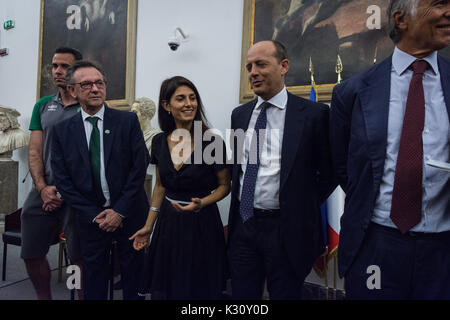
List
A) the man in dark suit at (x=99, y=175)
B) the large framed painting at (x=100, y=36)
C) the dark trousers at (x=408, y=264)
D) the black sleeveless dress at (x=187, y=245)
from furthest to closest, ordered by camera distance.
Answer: the large framed painting at (x=100, y=36)
the man in dark suit at (x=99, y=175)
the black sleeveless dress at (x=187, y=245)
the dark trousers at (x=408, y=264)

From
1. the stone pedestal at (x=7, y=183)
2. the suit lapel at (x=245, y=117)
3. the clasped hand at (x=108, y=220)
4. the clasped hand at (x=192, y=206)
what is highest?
the suit lapel at (x=245, y=117)

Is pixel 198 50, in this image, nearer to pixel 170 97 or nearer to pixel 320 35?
pixel 320 35

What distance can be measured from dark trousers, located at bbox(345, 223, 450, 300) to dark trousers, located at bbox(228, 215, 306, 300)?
1.55 feet

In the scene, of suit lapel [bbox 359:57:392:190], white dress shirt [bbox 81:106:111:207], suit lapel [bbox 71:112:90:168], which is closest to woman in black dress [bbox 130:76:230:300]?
white dress shirt [bbox 81:106:111:207]

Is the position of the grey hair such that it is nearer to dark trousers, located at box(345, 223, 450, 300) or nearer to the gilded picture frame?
dark trousers, located at box(345, 223, 450, 300)

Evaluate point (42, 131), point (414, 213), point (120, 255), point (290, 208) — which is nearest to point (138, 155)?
point (120, 255)

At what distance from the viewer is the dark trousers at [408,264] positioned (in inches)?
52.2

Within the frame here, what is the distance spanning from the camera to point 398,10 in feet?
4.60

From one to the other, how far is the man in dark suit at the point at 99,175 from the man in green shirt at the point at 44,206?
0.70 feet

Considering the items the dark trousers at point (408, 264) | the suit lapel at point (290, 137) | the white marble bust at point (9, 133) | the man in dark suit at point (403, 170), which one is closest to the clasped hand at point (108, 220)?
the suit lapel at point (290, 137)

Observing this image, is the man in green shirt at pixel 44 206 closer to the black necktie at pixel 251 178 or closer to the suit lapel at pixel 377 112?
the black necktie at pixel 251 178

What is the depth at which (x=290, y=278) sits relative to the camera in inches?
71.6

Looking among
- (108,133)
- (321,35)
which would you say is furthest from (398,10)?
(321,35)

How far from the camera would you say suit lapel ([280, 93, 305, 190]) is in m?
1.80
